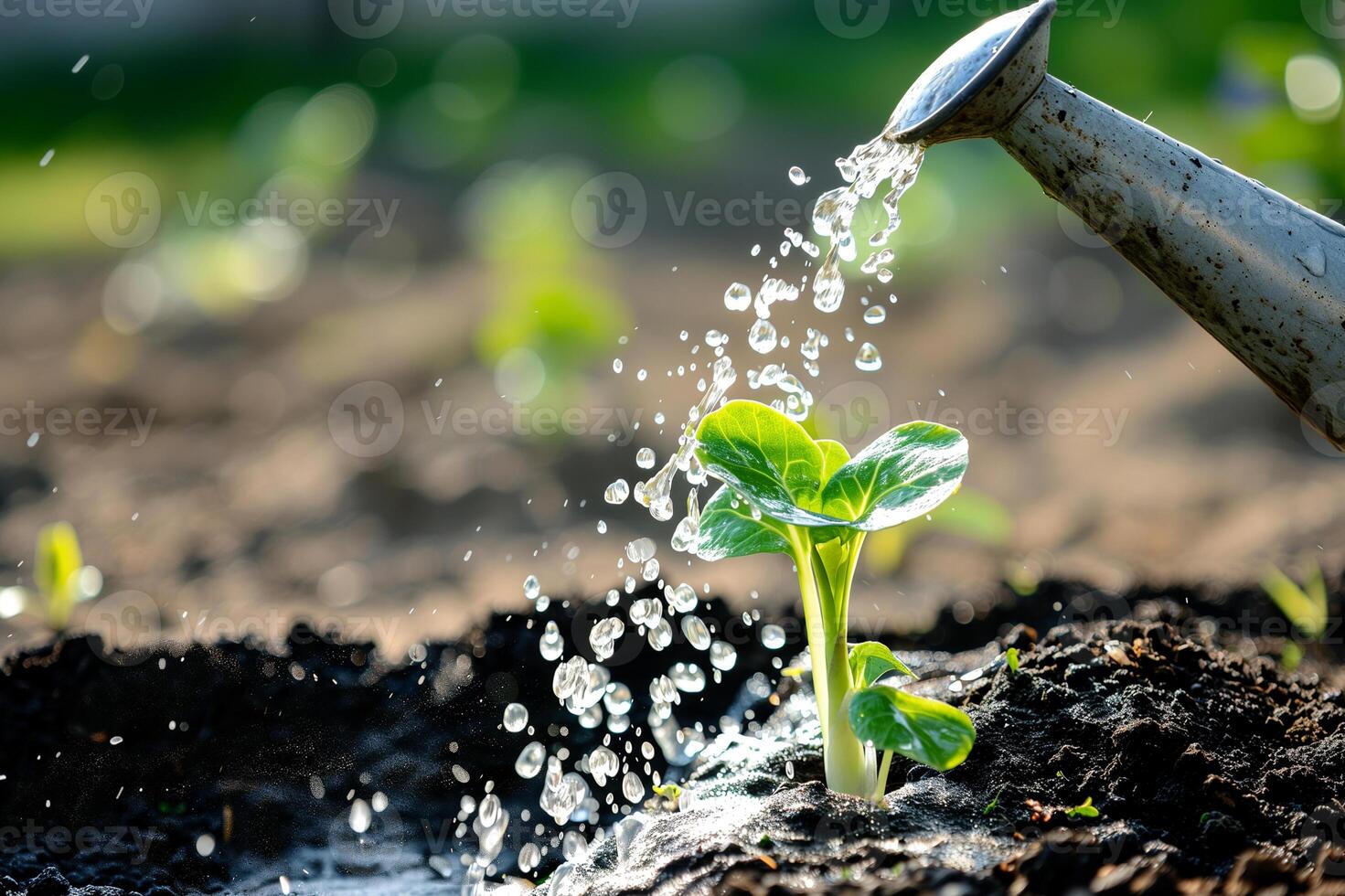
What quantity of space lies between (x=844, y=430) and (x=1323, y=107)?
1638 millimetres

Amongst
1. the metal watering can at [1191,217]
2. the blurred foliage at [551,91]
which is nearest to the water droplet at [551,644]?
the metal watering can at [1191,217]

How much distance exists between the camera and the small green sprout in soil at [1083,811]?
121 centimetres

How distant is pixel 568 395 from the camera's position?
11.6 ft

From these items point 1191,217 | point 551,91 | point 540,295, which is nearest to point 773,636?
point 1191,217

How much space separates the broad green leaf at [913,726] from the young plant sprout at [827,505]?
0.21 feet

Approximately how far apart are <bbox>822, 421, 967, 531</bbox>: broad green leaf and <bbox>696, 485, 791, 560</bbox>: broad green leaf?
64mm

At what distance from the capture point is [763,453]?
1.30 meters

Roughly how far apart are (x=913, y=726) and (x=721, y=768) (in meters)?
0.51

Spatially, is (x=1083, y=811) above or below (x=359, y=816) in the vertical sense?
above

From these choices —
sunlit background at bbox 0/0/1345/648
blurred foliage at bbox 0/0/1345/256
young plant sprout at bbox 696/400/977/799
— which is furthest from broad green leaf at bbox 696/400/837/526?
blurred foliage at bbox 0/0/1345/256

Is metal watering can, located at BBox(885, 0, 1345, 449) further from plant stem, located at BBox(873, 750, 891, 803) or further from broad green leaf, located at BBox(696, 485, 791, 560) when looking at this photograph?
plant stem, located at BBox(873, 750, 891, 803)

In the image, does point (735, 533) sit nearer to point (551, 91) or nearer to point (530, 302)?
point (530, 302)

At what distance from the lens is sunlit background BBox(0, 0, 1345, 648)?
9.45 ft

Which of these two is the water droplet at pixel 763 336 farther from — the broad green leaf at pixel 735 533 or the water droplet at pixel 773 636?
the water droplet at pixel 773 636
